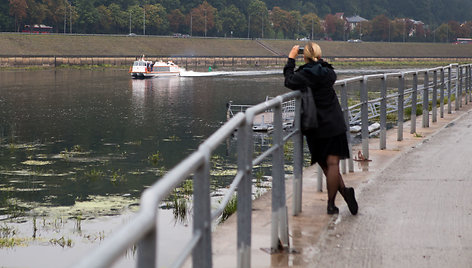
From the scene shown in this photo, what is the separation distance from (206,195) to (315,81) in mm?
3683

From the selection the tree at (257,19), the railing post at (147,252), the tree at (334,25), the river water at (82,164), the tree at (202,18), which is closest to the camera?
the railing post at (147,252)

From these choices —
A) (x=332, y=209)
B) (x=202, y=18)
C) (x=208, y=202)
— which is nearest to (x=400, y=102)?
(x=332, y=209)

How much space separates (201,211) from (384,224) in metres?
3.98

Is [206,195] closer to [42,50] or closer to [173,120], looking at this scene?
[173,120]

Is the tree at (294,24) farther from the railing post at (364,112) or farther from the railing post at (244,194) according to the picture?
the railing post at (244,194)

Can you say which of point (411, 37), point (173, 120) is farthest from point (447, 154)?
point (411, 37)

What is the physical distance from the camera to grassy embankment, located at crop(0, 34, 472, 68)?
10412cm

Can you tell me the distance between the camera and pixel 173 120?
30.6 meters

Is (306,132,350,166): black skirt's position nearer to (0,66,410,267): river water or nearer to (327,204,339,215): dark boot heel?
(327,204,339,215): dark boot heel

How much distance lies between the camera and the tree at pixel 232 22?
526 feet

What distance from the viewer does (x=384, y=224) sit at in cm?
716

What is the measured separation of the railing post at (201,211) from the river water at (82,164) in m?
5.92

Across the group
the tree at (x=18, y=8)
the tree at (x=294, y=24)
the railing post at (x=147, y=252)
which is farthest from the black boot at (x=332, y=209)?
the tree at (x=294, y=24)

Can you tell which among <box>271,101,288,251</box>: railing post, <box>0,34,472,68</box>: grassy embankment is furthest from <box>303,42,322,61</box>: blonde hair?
<box>0,34,472,68</box>: grassy embankment
